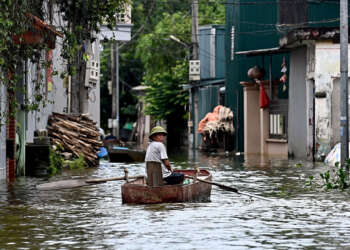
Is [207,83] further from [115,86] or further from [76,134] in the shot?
[76,134]

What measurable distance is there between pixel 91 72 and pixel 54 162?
15796 mm

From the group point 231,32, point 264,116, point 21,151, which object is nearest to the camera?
point 21,151

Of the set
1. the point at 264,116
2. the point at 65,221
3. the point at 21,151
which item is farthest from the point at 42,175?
the point at 264,116

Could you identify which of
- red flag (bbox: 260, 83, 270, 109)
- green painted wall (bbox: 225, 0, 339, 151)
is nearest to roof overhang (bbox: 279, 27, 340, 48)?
green painted wall (bbox: 225, 0, 339, 151)

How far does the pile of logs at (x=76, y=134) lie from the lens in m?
32.7

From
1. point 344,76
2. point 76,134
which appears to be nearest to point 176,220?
point 344,76

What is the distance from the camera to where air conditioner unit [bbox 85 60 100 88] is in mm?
44447

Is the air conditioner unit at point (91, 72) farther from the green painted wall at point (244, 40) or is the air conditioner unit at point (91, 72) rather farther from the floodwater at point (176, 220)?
the floodwater at point (176, 220)

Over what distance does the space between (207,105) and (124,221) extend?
3868 centimetres

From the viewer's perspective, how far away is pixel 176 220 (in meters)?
15.3

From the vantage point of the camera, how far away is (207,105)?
53.8m

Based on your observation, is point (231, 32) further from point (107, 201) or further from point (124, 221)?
point (124, 221)

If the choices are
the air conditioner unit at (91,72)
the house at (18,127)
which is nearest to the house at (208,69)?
the air conditioner unit at (91,72)

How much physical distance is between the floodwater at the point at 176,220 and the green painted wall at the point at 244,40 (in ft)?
68.0
